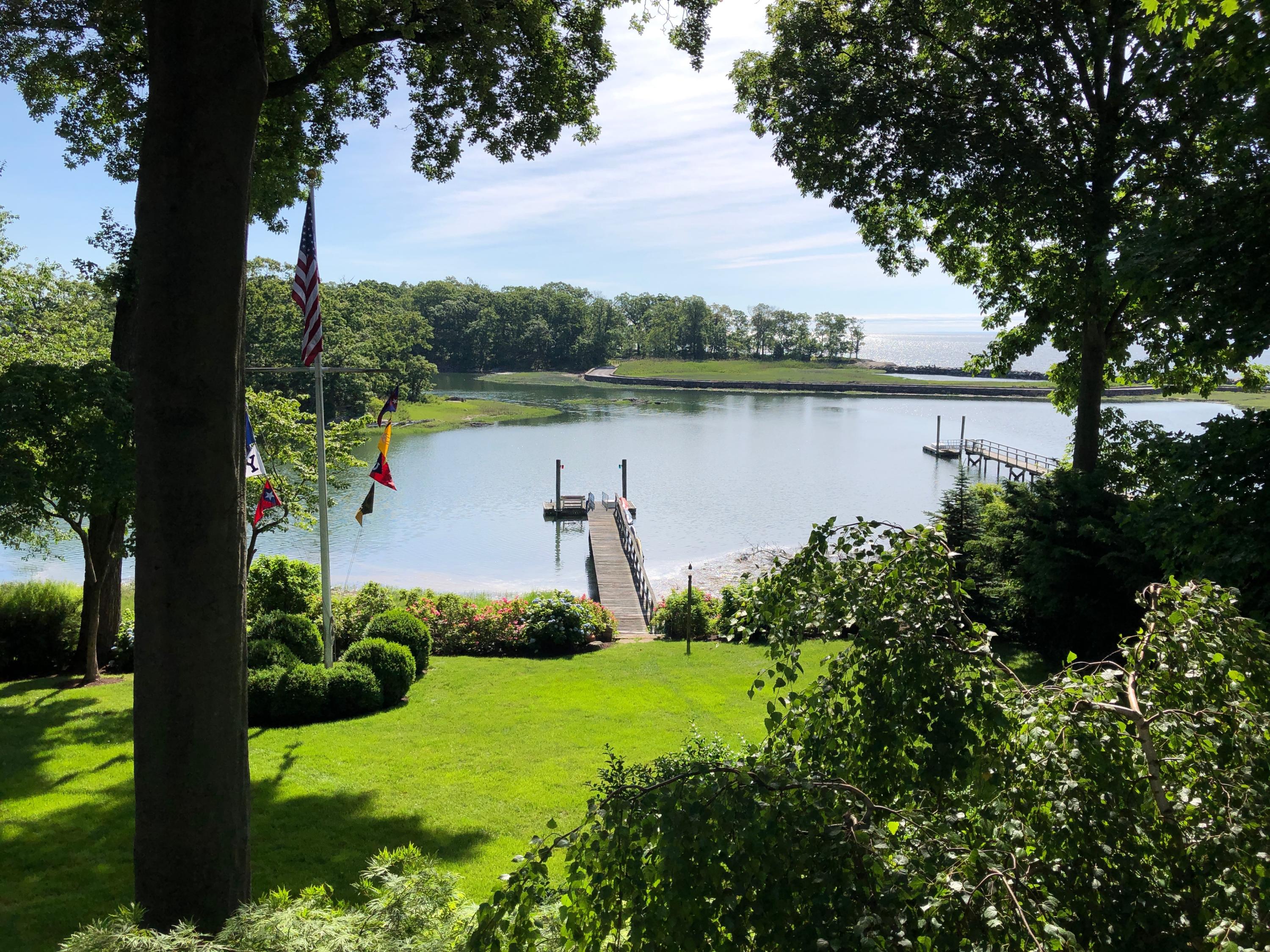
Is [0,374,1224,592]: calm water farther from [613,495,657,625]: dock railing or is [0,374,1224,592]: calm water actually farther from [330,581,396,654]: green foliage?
[330,581,396,654]: green foliage

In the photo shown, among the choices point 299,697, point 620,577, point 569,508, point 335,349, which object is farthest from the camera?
point 335,349

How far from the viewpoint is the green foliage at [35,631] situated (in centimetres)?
1388

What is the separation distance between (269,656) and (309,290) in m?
5.44

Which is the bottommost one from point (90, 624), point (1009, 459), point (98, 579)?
point (90, 624)

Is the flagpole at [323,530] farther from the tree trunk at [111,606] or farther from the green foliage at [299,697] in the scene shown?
the tree trunk at [111,606]

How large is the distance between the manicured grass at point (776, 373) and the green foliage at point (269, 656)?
323ft

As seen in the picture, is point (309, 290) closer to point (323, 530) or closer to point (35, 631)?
point (323, 530)

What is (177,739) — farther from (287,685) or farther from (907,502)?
(907,502)

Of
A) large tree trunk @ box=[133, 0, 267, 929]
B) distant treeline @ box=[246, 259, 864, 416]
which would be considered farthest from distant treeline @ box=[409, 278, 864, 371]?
large tree trunk @ box=[133, 0, 267, 929]

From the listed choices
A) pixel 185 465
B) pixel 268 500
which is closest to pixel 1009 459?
pixel 268 500

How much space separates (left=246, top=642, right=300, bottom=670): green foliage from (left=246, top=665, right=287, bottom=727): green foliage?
0.44 m

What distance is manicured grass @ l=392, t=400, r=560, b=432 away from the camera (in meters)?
61.9

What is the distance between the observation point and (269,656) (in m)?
12.4

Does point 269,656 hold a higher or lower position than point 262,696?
higher
